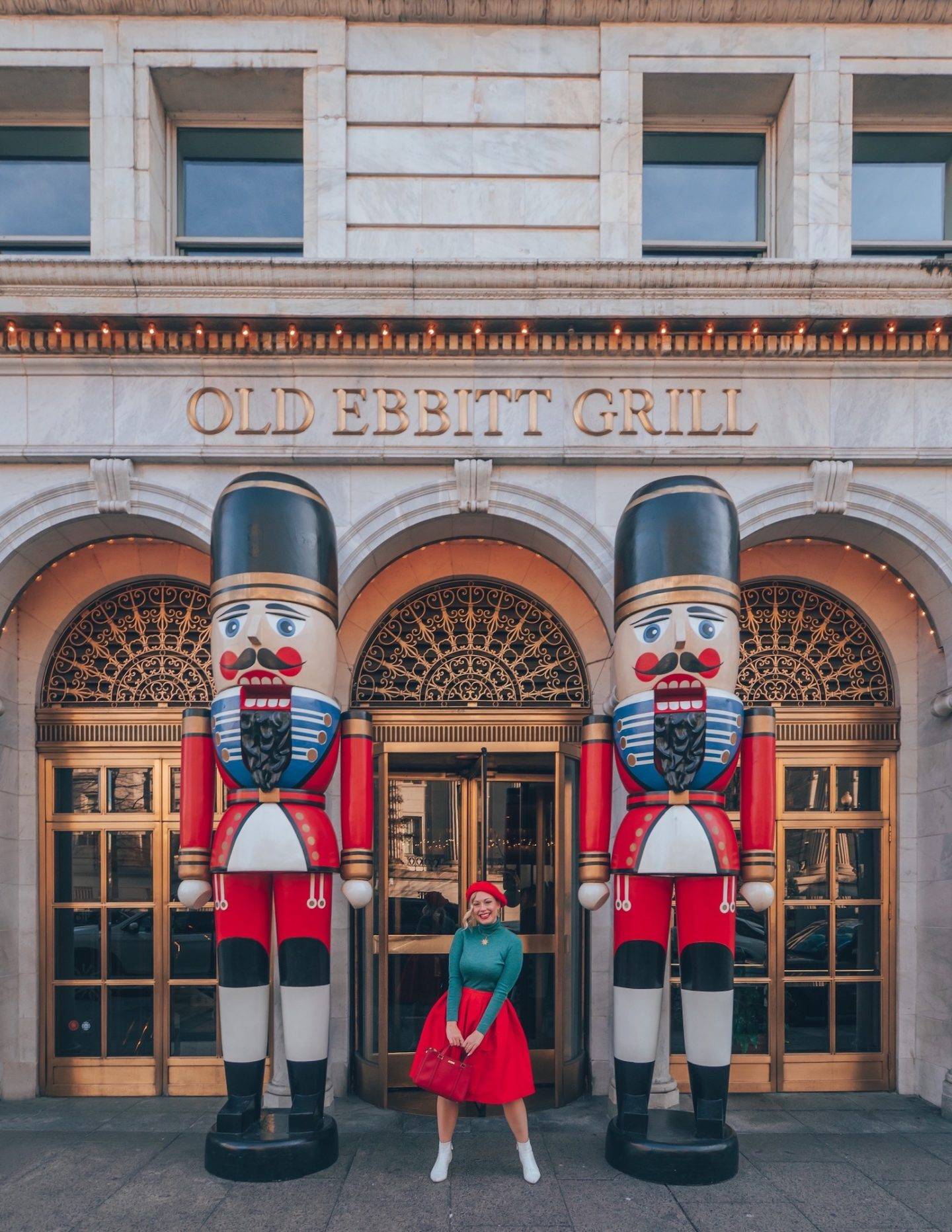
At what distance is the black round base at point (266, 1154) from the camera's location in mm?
5531

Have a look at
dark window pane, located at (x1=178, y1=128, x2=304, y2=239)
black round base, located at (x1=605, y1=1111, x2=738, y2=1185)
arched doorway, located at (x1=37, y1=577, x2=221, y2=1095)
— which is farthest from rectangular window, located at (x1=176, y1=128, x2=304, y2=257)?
black round base, located at (x1=605, y1=1111, x2=738, y2=1185)

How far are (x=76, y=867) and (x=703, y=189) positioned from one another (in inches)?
330

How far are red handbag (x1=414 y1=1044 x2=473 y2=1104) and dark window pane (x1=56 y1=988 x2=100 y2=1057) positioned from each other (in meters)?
3.72

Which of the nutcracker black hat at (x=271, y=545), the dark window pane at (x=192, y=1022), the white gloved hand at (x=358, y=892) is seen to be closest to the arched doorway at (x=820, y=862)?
the white gloved hand at (x=358, y=892)

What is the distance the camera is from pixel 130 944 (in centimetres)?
768

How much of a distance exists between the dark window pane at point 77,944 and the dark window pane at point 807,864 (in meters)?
6.05

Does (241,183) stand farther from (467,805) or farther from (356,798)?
(467,805)

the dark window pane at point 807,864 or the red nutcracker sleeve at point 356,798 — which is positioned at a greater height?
the red nutcracker sleeve at point 356,798

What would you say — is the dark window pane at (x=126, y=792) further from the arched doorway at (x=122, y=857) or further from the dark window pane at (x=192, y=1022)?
the dark window pane at (x=192, y=1022)

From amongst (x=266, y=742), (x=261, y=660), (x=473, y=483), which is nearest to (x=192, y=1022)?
(x=266, y=742)

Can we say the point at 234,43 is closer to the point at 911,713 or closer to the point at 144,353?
the point at 144,353

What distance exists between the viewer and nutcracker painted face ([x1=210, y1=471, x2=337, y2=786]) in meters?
5.43

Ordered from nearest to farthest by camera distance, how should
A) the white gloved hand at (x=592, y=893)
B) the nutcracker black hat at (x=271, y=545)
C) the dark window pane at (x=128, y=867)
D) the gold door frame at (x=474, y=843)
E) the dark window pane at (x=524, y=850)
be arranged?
the nutcracker black hat at (x=271, y=545), the white gloved hand at (x=592, y=893), the gold door frame at (x=474, y=843), the dark window pane at (x=524, y=850), the dark window pane at (x=128, y=867)

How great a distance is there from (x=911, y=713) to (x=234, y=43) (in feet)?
26.8
